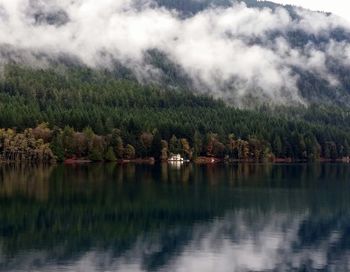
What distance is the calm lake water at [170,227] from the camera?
52.5 meters

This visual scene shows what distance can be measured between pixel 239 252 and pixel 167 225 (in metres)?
14.8

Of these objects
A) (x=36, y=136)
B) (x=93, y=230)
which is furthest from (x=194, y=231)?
(x=36, y=136)

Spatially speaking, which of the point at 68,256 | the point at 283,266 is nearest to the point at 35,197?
the point at 68,256

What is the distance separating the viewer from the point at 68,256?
53281mm

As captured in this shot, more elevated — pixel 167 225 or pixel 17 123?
pixel 17 123

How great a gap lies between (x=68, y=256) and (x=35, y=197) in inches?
1482

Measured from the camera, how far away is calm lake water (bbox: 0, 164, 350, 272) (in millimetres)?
52500

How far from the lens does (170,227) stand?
226 feet

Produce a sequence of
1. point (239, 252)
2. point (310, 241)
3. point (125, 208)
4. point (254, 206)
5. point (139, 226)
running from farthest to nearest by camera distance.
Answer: point (254, 206), point (125, 208), point (139, 226), point (310, 241), point (239, 252)

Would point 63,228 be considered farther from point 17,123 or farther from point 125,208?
point 17,123

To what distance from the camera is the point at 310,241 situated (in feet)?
208

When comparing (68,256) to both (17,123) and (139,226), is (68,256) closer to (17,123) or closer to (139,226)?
(139,226)

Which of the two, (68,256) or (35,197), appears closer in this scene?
(68,256)

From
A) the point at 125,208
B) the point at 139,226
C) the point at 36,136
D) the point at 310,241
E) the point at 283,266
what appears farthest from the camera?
the point at 36,136
